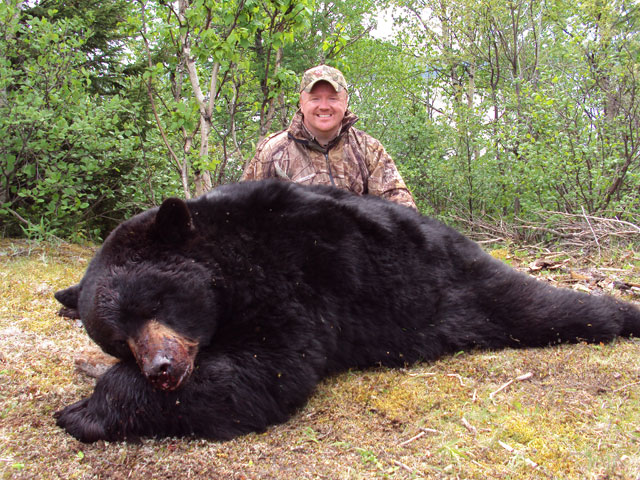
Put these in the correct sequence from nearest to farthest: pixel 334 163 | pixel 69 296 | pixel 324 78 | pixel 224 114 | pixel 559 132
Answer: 1. pixel 69 296
2. pixel 324 78
3. pixel 334 163
4. pixel 559 132
5. pixel 224 114

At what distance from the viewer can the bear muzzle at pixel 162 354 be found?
159 centimetres

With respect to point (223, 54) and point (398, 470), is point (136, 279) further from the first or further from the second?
point (223, 54)

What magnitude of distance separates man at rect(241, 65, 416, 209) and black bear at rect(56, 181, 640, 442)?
4.21ft

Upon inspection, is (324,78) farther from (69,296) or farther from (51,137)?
(51,137)

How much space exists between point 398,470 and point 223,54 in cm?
360

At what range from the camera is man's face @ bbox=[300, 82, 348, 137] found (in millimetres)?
3789

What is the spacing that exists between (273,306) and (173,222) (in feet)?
1.77

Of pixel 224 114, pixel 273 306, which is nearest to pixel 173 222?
pixel 273 306

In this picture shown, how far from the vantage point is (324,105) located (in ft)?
12.4

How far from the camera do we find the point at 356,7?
15.2 m

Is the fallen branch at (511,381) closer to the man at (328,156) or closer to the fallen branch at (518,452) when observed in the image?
the fallen branch at (518,452)

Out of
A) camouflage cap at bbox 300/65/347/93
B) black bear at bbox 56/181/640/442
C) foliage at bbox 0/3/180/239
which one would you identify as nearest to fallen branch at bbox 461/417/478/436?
black bear at bbox 56/181/640/442

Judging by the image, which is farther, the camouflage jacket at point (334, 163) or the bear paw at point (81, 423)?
the camouflage jacket at point (334, 163)

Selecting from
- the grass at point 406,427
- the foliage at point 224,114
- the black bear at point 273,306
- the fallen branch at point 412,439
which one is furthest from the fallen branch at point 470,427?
the foliage at point 224,114
